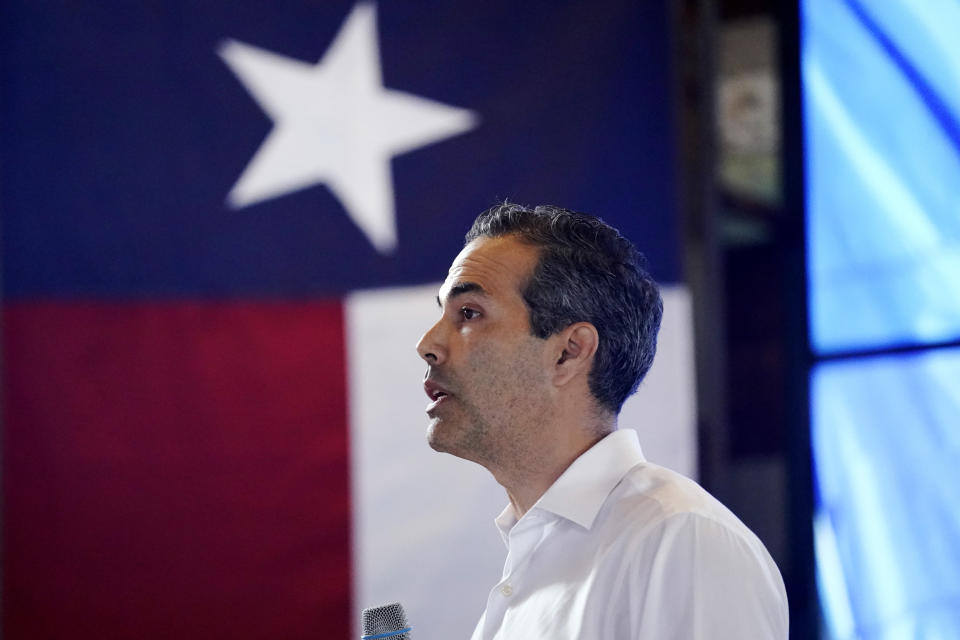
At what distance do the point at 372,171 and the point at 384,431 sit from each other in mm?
658

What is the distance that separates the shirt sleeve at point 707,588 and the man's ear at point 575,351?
340 mm

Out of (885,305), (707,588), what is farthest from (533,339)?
(885,305)

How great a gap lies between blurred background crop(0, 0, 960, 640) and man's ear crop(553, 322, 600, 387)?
117 cm

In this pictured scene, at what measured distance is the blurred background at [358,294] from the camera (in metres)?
2.25

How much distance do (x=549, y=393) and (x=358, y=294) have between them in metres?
1.21

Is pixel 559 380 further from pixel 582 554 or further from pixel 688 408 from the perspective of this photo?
pixel 688 408

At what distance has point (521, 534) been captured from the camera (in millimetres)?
1413

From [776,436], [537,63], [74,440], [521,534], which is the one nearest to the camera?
[521,534]

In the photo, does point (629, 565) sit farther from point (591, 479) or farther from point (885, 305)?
point (885, 305)

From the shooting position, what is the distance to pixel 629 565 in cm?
119

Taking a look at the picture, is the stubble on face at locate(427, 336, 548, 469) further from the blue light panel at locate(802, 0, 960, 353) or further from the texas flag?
the blue light panel at locate(802, 0, 960, 353)

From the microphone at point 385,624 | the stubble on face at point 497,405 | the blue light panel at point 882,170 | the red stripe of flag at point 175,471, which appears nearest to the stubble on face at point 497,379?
the stubble on face at point 497,405

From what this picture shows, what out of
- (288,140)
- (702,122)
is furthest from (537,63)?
→ (288,140)

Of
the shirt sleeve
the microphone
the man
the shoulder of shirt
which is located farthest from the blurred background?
the shirt sleeve
